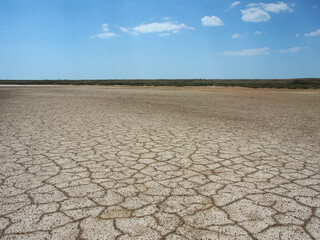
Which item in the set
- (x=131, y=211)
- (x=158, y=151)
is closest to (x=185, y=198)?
(x=131, y=211)

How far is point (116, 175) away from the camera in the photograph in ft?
8.41

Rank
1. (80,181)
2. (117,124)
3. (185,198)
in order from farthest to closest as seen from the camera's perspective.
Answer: (117,124) < (80,181) < (185,198)

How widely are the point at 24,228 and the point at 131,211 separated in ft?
2.27

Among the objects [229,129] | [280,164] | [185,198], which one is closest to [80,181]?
[185,198]

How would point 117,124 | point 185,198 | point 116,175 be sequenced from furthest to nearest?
point 117,124, point 116,175, point 185,198

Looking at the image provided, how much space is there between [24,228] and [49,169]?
1113 mm

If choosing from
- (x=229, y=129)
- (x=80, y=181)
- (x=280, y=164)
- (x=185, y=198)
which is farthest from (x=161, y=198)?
(x=229, y=129)

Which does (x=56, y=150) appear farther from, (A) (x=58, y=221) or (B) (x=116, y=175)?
(A) (x=58, y=221)

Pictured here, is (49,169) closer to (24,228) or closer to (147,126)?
(24,228)

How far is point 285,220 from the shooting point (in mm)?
1769

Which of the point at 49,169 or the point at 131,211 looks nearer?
the point at 131,211

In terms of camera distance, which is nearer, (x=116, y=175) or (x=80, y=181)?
(x=80, y=181)

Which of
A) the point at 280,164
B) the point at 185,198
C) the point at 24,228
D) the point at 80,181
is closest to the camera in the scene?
the point at 24,228

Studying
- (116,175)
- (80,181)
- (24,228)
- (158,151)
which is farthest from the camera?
(158,151)
